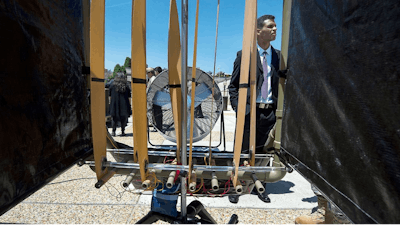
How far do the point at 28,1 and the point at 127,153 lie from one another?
1214 millimetres

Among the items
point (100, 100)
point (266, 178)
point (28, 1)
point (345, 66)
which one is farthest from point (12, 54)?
point (266, 178)

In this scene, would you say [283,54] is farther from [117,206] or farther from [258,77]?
[117,206]

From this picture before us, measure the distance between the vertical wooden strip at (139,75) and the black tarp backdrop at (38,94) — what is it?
472mm

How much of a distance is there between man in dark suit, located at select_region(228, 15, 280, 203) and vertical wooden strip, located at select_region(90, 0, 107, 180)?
1659 millimetres

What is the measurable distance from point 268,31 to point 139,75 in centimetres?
213

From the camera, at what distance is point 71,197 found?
2.88 m

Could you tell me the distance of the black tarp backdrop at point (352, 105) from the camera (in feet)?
2.02

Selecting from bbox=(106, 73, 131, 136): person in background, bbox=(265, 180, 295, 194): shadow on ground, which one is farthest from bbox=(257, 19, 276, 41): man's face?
bbox=(106, 73, 131, 136): person in background

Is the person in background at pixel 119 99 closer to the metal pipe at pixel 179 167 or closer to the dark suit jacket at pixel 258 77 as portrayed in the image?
the dark suit jacket at pixel 258 77

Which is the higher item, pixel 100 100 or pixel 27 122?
pixel 100 100

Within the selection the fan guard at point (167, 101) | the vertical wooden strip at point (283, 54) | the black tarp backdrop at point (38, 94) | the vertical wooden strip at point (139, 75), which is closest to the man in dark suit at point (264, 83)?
the fan guard at point (167, 101)

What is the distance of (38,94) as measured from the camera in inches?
41.4

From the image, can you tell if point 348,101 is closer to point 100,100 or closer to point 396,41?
point 396,41

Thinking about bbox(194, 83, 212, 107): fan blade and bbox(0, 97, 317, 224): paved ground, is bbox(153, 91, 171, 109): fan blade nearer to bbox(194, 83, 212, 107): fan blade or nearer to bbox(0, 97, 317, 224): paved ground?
bbox(194, 83, 212, 107): fan blade
